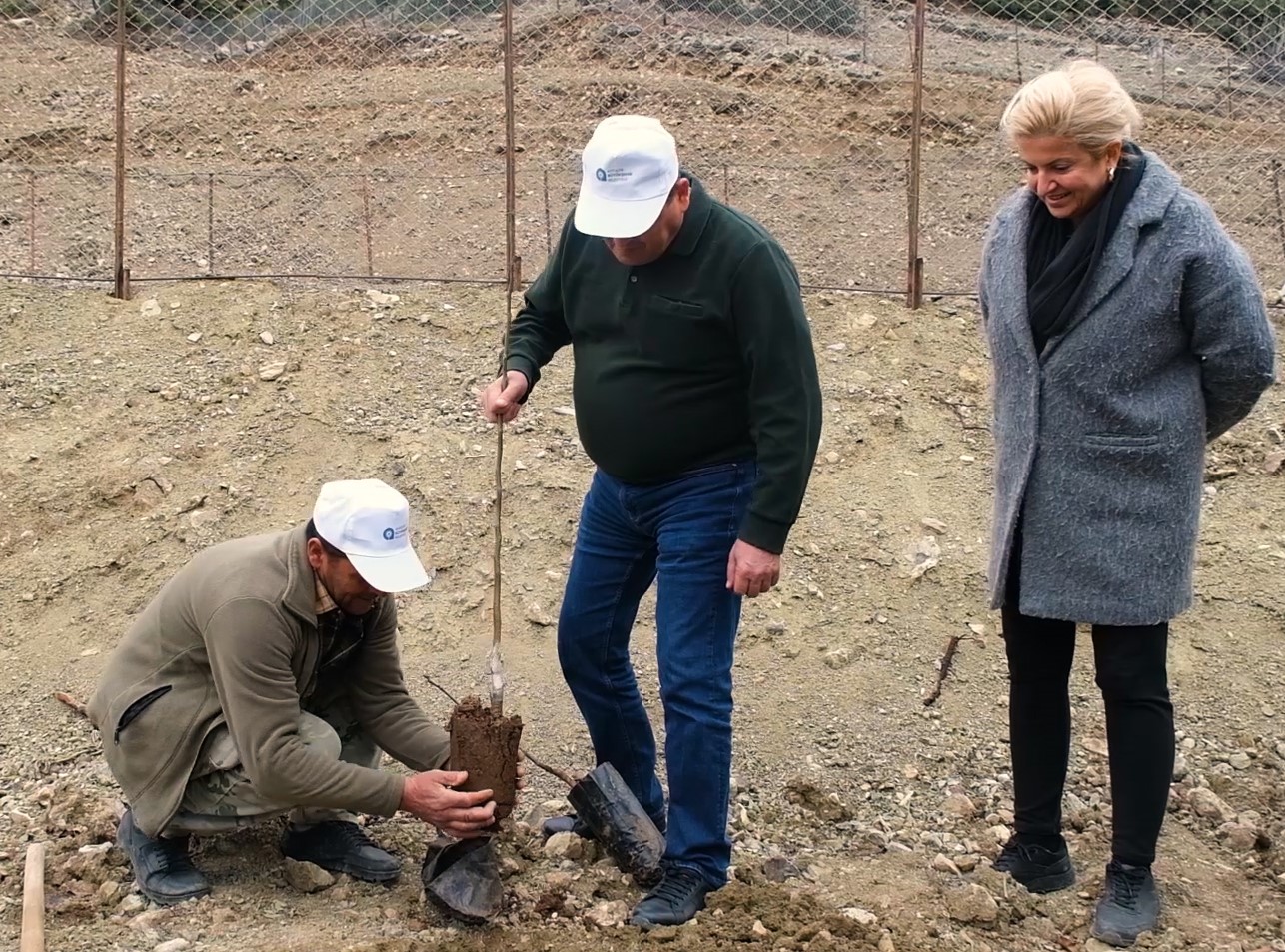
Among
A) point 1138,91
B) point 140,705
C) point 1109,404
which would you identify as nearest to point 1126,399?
point 1109,404

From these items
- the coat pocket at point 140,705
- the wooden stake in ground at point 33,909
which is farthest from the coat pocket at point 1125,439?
the wooden stake in ground at point 33,909

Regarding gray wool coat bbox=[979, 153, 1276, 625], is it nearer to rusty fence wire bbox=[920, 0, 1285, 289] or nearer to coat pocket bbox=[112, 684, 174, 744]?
coat pocket bbox=[112, 684, 174, 744]

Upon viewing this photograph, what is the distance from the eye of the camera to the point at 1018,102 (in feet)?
8.66

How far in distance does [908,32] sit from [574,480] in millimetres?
6636

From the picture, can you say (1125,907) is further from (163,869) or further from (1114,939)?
(163,869)

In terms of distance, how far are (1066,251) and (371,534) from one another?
5.05 ft

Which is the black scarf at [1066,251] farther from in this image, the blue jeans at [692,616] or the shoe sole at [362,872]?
the shoe sole at [362,872]

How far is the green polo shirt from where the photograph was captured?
2.78 meters

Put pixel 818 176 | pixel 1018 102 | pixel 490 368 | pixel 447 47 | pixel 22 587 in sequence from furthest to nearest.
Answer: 1. pixel 447 47
2. pixel 818 176
3. pixel 490 368
4. pixel 22 587
5. pixel 1018 102

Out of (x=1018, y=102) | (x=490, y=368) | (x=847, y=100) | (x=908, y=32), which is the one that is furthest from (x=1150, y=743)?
(x=908, y=32)

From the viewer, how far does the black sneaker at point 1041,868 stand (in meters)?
3.14

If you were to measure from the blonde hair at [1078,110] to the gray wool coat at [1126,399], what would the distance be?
16cm

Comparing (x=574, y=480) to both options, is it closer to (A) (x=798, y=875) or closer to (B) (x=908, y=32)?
(A) (x=798, y=875)

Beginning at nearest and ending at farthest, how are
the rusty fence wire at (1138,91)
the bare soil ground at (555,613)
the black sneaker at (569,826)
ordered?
1. the bare soil ground at (555,613)
2. the black sneaker at (569,826)
3. the rusty fence wire at (1138,91)
